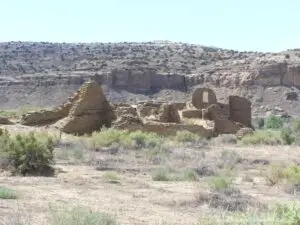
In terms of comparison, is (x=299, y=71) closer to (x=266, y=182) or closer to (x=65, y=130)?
(x=65, y=130)

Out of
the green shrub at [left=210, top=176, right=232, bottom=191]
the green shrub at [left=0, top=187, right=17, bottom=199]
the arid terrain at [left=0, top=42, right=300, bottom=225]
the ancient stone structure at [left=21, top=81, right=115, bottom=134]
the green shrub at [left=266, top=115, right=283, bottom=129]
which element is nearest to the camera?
the arid terrain at [left=0, top=42, right=300, bottom=225]

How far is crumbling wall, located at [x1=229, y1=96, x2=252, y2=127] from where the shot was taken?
38.8 metres

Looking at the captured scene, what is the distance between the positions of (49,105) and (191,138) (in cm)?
3927

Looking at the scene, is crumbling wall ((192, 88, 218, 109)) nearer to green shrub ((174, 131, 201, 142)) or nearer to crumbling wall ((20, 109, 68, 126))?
green shrub ((174, 131, 201, 142))

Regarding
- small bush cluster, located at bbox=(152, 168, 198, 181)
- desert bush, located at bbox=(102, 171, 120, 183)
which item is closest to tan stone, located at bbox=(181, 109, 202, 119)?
small bush cluster, located at bbox=(152, 168, 198, 181)

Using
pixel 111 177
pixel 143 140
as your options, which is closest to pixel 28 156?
pixel 111 177

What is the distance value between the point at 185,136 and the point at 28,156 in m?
14.0

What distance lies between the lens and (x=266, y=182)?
17062 millimetres

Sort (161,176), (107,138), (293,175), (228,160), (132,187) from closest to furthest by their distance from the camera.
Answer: (132,187) < (293,175) < (161,176) < (228,160) < (107,138)

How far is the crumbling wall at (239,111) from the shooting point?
38750mm

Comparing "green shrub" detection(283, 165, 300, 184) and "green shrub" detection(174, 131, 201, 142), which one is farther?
"green shrub" detection(174, 131, 201, 142)

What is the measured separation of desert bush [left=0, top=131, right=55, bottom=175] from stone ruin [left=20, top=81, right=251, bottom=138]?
1174 centimetres

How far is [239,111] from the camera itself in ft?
127

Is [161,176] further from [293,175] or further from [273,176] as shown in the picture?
[293,175]
